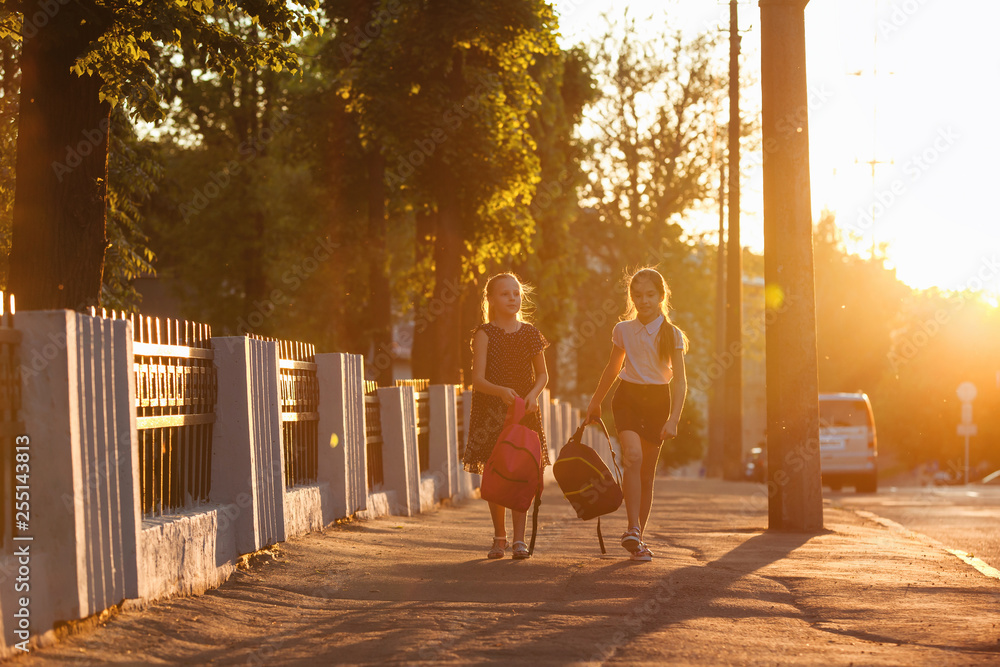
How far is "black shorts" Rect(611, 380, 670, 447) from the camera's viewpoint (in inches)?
324

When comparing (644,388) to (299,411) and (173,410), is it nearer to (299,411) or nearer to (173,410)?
(299,411)

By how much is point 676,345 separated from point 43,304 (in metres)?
5.92

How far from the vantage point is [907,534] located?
11.3 m

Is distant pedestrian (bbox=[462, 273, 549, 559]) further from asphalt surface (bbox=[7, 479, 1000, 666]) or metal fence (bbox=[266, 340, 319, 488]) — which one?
metal fence (bbox=[266, 340, 319, 488])

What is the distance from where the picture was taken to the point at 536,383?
27.3 ft

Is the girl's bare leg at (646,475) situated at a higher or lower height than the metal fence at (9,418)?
lower

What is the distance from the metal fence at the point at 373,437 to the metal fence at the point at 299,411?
1.60 m

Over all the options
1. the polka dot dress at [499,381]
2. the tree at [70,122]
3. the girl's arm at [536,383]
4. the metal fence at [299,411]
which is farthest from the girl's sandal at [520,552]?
the tree at [70,122]

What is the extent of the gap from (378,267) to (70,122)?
14.1m

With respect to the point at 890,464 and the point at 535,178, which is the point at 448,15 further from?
the point at 890,464

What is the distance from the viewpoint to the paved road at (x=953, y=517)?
1074 cm

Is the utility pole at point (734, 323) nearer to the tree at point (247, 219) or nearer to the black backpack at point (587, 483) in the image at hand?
the tree at point (247, 219)

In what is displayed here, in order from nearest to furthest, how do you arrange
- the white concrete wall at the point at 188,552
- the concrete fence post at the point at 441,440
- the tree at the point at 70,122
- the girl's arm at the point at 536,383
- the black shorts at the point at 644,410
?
the white concrete wall at the point at 188,552 → the girl's arm at the point at 536,383 → the black shorts at the point at 644,410 → the tree at the point at 70,122 → the concrete fence post at the point at 441,440

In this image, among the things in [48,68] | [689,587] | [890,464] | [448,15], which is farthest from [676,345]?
[890,464]
